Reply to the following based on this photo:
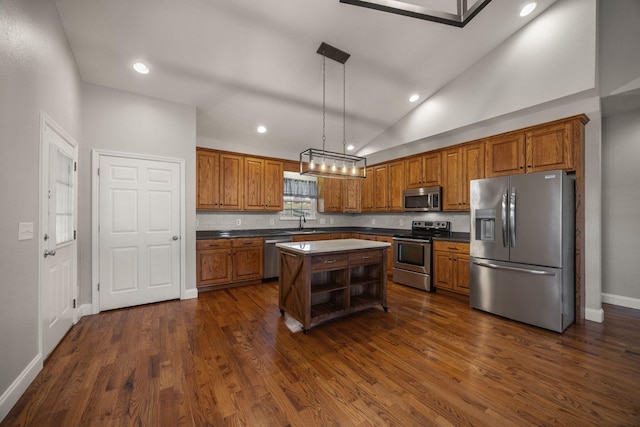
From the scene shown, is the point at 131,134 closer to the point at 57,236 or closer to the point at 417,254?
the point at 57,236

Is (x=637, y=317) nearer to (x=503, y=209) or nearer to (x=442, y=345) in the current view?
(x=503, y=209)

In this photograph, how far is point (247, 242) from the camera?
4703 millimetres

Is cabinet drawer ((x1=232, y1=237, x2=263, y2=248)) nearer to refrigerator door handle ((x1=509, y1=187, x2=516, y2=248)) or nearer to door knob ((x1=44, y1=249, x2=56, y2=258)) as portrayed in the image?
door knob ((x1=44, y1=249, x2=56, y2=258))

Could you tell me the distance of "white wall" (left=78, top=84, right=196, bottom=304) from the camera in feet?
10.6

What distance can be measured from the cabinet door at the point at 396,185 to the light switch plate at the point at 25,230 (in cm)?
512

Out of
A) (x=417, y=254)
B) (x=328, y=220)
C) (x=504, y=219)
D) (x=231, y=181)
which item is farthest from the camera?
(x=328, y=220)

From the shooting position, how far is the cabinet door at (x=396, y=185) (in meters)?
5.24

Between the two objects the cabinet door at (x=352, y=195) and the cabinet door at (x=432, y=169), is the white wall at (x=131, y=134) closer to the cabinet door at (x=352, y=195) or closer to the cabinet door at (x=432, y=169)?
the cabinet door at (x=352, y=195)

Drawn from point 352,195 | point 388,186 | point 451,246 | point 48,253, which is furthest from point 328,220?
point 48,253

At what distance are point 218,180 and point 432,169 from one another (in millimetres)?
3990

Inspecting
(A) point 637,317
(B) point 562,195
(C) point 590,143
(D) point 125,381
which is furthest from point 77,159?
(A) point 637,317

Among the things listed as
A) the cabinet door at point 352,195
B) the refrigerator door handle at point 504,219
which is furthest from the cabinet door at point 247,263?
the refrigerator door handle at point 504,219

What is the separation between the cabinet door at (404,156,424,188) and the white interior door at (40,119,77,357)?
507cm

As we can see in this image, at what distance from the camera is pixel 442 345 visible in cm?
253
